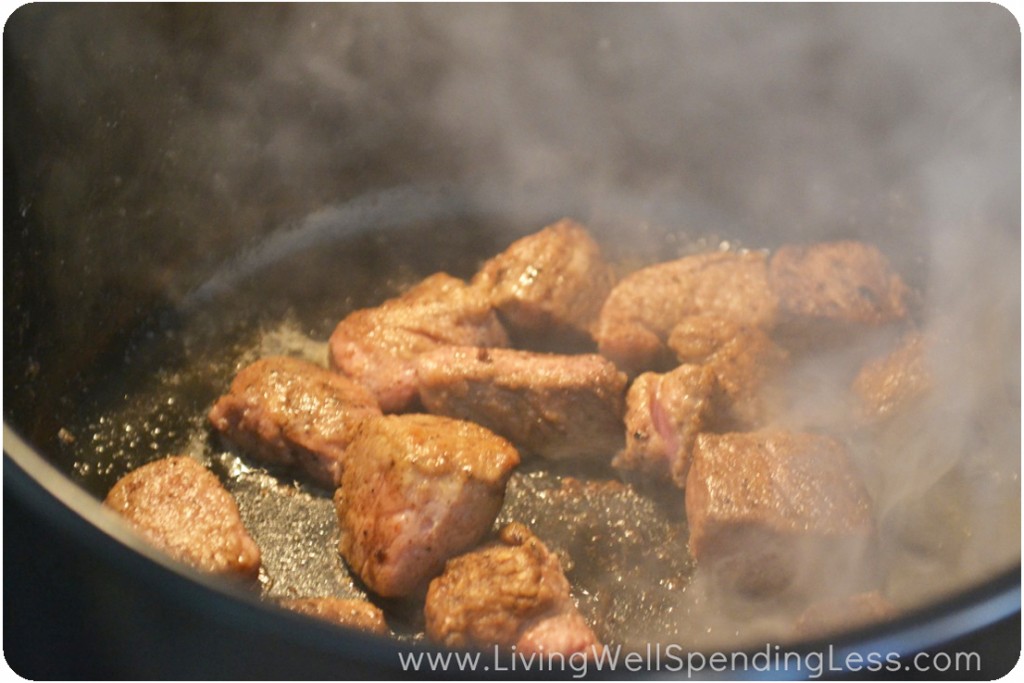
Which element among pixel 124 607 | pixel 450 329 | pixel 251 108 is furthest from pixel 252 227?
pixel 124 607

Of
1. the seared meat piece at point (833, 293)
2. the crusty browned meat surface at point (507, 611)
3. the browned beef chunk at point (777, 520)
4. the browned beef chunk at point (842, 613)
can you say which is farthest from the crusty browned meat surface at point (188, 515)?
the seared meat piece at point (833, 293)

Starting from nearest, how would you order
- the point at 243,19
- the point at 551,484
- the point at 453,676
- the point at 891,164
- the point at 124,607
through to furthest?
1. the point at 453,676
2. the point at 124,607
3. the point at 551,484
4. the point at 243,19
5. the point at 891,164

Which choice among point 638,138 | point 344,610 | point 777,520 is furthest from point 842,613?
point 638,138

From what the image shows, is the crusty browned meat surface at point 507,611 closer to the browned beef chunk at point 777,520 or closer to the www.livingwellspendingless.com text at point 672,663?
the browned beef chunk at point 777,520

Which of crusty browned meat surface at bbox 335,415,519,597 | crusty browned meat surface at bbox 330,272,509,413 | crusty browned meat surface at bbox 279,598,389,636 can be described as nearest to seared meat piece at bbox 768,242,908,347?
crusty browned meat surface at bbox 330,272,509,413

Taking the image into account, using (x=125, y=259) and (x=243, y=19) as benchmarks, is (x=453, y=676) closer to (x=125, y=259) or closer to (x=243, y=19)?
(x=125, y=259)

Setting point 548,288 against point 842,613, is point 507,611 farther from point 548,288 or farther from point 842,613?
point 548,288
